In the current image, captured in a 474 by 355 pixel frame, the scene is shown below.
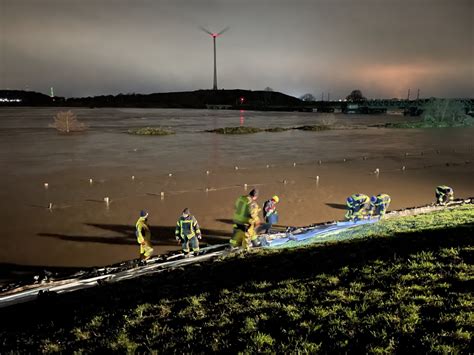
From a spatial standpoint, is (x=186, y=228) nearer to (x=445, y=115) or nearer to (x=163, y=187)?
(x=163, y=187)

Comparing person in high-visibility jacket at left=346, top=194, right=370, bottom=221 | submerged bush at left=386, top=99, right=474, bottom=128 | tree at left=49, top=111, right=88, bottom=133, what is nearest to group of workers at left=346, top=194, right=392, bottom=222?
person in high-visibility jacket at left=346, top=194, right=370, bottom=221

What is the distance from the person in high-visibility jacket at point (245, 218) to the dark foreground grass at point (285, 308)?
1.24m

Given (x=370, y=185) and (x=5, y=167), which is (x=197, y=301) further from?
(x=5, y=167)

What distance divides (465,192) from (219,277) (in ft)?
59.4

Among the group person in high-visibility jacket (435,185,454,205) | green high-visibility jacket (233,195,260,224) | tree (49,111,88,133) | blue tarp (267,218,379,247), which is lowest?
blue tarp (267,218,379,247)

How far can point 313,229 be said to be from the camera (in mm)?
12398

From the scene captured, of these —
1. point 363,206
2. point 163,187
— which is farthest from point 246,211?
point 163,187

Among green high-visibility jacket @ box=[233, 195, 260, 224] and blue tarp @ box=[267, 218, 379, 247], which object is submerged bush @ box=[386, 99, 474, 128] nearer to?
blue tarp @ box=[267, 218, 379, 247]

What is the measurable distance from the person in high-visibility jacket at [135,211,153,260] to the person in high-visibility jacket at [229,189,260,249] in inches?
100

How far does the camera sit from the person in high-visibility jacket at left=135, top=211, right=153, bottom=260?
10031mm

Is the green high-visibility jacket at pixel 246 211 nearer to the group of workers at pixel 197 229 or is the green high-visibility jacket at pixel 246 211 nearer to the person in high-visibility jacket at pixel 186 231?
the group of workers at pixel 197 229

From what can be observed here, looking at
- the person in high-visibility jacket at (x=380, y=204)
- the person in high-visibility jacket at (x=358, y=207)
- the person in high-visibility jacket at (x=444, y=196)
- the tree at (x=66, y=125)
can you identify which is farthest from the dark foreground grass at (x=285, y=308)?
the tree at (x=66, y=125)

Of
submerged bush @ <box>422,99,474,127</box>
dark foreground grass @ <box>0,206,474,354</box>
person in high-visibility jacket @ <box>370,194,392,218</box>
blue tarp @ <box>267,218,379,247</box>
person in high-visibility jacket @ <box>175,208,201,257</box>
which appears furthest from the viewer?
submerged bush @ <box>422,99,474,127</box>

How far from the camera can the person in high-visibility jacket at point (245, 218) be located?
978 cm
